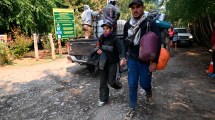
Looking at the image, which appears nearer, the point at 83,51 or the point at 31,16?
the point at 83,51

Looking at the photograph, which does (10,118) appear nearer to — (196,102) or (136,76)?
(136,76)

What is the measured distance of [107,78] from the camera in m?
5.27

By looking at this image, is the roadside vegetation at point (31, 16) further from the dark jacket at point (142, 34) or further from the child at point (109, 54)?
the dark jacket at point (142, 34)

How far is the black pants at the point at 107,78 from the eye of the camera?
16.8 ft

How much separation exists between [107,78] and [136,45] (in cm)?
128

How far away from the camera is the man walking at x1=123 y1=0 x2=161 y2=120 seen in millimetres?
4203

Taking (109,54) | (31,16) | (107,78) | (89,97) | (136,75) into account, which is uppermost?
(31,16)

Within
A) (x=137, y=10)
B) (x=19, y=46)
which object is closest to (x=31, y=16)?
(x=19, y=46)

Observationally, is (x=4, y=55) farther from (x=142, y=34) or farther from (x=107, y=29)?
(x=142, y=34)

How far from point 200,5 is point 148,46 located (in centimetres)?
943

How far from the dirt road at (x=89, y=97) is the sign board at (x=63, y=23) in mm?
4163

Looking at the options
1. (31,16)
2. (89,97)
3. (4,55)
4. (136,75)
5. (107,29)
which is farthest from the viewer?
(31,16)

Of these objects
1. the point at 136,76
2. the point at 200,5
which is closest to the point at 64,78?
the point at 136,76

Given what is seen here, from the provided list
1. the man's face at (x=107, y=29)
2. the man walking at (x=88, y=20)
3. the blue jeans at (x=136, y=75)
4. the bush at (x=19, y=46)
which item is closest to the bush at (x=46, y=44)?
the bush at (x=19, y=46)
